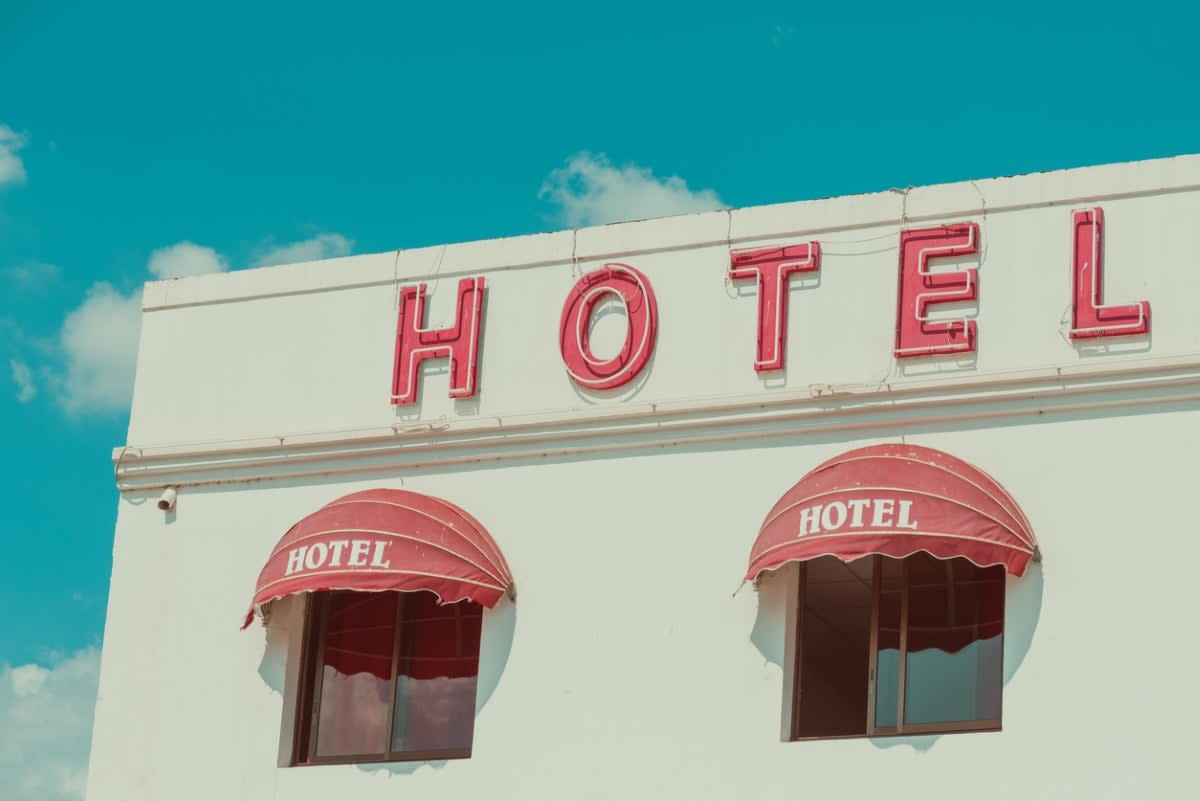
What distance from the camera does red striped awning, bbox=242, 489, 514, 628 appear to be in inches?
690

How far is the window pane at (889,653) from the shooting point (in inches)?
644

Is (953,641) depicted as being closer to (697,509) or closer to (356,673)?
(697,509)

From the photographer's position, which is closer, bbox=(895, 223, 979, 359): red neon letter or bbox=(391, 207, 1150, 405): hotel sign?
bbox=(391, 207, 1150, 405): hotel sign

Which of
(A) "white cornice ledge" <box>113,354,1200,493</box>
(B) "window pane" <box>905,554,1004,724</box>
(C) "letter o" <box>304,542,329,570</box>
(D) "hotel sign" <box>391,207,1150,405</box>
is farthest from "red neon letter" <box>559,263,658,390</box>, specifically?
(B) "window pane" <box>905,554,1004,724</box>

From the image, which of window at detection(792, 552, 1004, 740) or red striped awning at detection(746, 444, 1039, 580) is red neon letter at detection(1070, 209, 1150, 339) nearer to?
red striped awning at detection(746, 444, 1039, 580)

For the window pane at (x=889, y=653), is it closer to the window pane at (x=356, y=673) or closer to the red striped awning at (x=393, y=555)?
the red striped awning at (x=393, y=555)

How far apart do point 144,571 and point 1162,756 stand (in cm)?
906

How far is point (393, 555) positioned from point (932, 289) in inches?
190

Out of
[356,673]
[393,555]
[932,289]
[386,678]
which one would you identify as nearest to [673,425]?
[932,289]

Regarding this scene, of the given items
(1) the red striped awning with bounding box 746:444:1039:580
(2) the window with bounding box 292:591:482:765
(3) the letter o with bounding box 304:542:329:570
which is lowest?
(2) the window with bounding box 292:591:482:765


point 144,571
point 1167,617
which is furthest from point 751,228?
point 144,571

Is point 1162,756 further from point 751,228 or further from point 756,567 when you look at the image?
point 751,228

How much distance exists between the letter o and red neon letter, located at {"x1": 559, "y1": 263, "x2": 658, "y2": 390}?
253cm

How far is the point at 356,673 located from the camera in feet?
60.5
